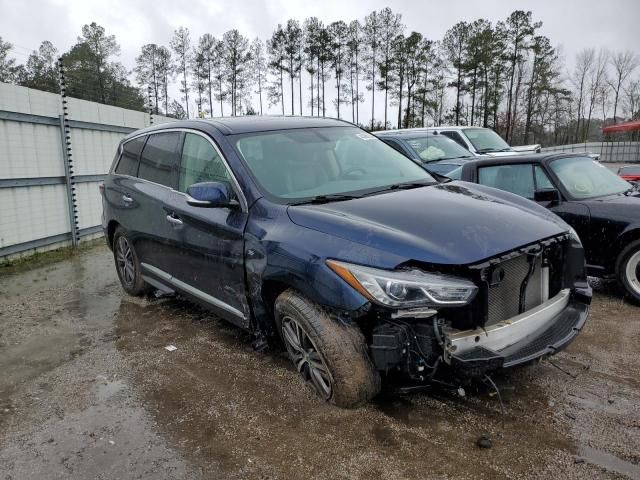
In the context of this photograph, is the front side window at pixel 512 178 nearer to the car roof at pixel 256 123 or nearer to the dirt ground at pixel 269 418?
the dirt ground at pixel 269 418

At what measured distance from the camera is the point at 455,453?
2.59m

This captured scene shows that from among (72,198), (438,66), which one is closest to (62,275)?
(72,198)

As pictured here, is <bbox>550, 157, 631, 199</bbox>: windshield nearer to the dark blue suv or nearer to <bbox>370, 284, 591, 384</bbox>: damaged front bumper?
the dark blue suv

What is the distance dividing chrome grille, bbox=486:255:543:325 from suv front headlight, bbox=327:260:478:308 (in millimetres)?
270

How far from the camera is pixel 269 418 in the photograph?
9.87 feet

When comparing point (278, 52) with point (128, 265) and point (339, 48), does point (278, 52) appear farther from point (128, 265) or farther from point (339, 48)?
point (128, 265)

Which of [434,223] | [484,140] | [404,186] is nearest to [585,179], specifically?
[404,186]

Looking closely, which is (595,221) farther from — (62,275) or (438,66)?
(438,66)

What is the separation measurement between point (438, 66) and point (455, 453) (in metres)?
51.4

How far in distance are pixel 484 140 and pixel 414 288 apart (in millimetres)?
10041

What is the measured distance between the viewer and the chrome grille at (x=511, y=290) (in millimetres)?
2750

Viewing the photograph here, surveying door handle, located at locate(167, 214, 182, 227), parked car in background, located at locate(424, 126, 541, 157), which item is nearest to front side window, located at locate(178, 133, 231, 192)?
door handle, located at locate(167, 214, 182, 227)

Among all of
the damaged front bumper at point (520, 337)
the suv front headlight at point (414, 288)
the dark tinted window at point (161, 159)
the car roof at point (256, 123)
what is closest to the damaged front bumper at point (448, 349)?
the damaged front bumper at point (520, 337)

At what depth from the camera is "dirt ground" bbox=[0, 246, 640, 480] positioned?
254cm
